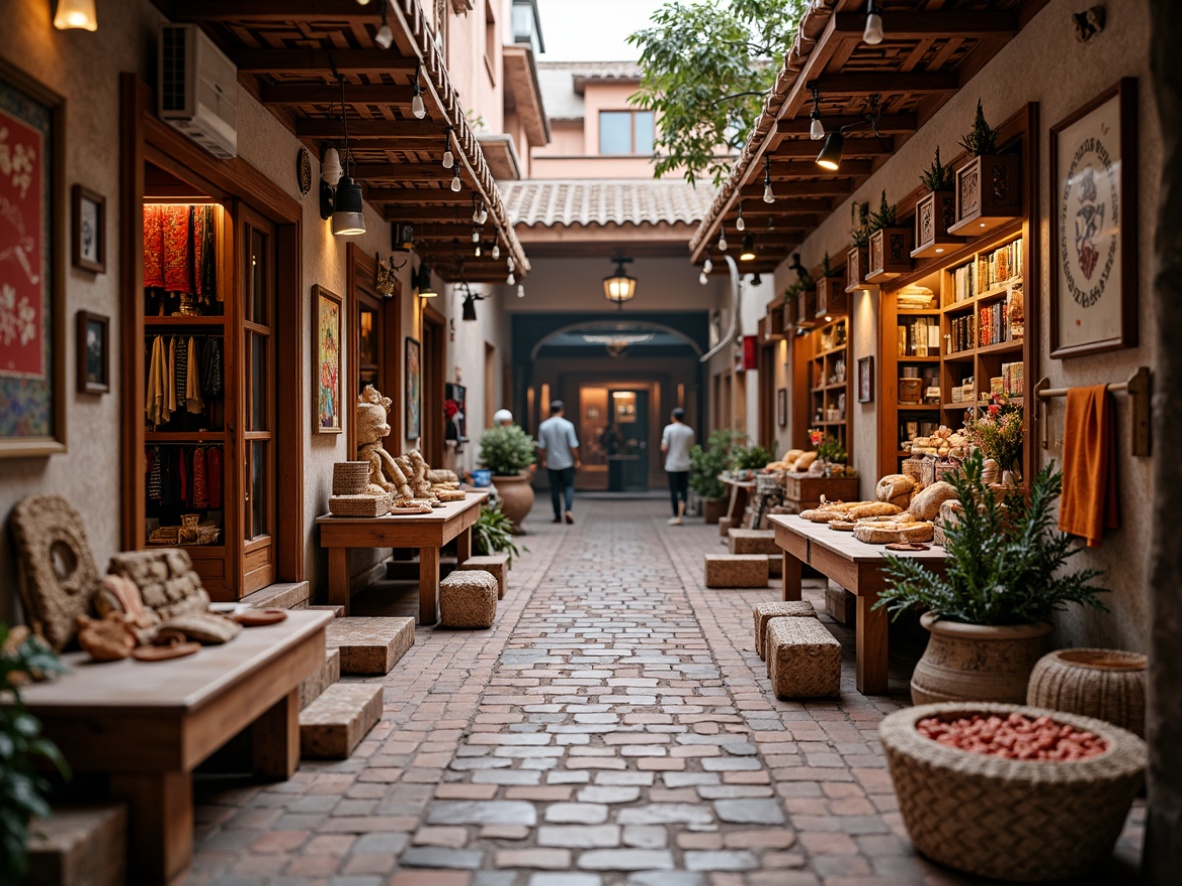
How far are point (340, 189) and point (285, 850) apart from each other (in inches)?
171

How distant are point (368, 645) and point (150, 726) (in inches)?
110

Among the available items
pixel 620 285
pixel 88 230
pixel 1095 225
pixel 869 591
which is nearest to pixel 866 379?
pixel 869 591

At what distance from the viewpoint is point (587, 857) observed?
316 centimetres

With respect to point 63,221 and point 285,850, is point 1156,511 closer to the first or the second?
point 285,850

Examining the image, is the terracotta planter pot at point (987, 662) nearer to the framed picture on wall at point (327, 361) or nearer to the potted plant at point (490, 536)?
the framed picture on wall at point (327, 361)

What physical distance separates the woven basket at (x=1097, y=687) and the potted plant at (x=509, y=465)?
31.9ft

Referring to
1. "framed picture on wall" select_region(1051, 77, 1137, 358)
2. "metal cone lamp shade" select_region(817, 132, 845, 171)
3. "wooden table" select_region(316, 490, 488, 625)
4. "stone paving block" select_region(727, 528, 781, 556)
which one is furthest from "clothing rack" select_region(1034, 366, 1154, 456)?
"stone paving block" select_region(727, 528, 781, 556)

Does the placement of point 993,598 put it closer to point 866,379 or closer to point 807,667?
point 807,667

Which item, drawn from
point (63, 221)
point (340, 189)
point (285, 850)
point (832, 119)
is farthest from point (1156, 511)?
point (340, 189)

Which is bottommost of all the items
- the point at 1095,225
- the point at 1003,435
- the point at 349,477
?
the point at 349,477

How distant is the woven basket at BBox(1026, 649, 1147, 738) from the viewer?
356 cm

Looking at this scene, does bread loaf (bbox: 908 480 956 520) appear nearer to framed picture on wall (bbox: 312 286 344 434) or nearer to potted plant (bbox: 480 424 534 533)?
framed picture on wall (bbox: 312 286 344 434)

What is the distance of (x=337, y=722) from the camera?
412 centimetres

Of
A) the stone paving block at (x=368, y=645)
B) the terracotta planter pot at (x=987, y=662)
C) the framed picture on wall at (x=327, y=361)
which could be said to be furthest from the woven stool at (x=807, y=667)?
the framed picture on wall at (x=327, y=361)
